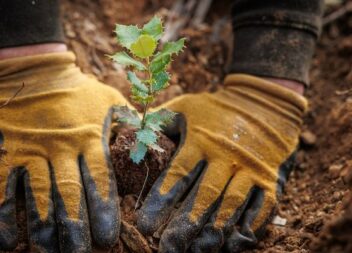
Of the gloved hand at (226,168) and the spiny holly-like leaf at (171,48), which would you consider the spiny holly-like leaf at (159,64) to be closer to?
the spiny holly-like leaf at (171,48)

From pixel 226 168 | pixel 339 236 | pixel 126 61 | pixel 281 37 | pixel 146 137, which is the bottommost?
pixel 226 168

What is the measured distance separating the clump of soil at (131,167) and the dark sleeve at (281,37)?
0.68m

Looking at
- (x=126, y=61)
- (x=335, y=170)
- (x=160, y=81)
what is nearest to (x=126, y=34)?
(x=126, y=61)

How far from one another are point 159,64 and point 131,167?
41 centimetres

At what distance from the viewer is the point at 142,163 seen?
1.58 m

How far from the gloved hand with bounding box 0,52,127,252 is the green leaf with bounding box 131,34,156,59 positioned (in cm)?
41

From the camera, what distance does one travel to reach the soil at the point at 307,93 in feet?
5.03

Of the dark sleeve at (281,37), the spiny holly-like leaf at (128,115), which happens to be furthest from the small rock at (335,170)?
the spiny holly-like leaf at (128,115)

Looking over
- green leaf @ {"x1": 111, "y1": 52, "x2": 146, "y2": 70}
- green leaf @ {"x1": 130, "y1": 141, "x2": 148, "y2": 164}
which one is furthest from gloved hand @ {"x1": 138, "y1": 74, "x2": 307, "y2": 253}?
green leaf @ {"x1": 111, "y1": 52, "x2": 146, "y2": 70}

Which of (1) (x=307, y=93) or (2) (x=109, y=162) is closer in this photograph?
(2) (x=109, y=162)

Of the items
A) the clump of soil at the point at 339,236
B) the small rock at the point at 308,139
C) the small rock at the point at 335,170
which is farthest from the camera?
the small rock at the point at 308,139

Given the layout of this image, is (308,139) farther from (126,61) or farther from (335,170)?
(126,61)

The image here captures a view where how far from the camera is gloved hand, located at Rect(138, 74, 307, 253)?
1.47 metres

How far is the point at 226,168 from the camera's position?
1622 millimetres
